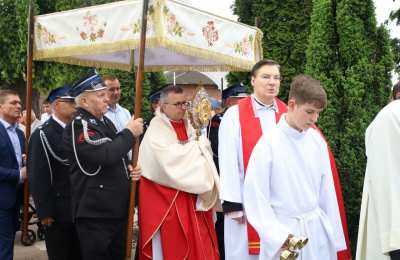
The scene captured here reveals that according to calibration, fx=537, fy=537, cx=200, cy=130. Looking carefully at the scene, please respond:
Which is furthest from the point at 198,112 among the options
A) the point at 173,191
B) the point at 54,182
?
the point at 54,182

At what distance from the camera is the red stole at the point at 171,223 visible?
4.69 m

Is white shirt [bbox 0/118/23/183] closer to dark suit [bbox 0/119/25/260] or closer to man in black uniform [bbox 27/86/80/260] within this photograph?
dark suit [bbox 0/119/25/260]

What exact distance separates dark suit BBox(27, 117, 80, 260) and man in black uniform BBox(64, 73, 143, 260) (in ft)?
1.57

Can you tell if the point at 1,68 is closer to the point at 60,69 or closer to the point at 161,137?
the point at 60,69

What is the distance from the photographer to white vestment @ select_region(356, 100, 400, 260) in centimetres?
233

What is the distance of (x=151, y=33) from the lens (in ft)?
13.7

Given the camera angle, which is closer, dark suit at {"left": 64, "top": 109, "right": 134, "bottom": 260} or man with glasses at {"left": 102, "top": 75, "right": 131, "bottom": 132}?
dark suit at {"left": 64, "top": 109, "right": 134, "bottom": 260}

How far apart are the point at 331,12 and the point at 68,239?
374 cm

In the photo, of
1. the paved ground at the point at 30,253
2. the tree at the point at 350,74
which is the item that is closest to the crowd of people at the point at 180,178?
the paved ground at the point at 30,253

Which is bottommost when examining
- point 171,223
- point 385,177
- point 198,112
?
point 171,223

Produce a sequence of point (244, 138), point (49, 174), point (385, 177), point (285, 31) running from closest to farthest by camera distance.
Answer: point (385, 177), point (244, 138), point (49, 174), point (285, 31)

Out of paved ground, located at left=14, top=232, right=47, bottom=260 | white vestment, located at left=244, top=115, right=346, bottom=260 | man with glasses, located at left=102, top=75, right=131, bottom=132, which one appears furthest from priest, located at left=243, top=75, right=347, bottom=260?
paved ground, located at left=14, top=232, right=47, bottom=260

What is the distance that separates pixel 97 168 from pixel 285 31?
5.85m

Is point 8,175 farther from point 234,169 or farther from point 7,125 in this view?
point 234,169
